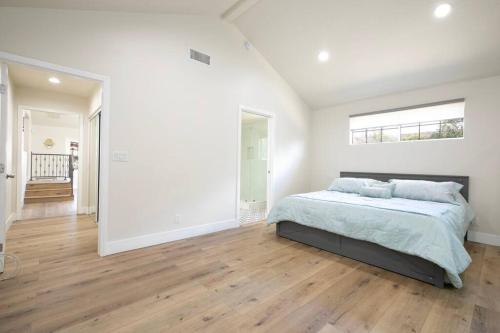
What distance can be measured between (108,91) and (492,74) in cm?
513

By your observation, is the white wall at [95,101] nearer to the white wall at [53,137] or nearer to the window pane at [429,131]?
the window pane at [429,131]

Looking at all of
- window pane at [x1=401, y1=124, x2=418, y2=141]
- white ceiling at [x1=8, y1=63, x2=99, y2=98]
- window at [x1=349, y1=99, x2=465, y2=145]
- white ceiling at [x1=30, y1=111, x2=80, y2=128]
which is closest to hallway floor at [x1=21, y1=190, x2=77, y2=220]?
white ceiling at [x1=8, y1=63, x2=99, y2=98]

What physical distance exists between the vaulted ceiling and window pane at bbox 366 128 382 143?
70cm

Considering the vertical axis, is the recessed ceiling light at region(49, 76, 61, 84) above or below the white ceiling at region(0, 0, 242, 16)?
below

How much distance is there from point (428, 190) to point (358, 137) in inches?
70.5

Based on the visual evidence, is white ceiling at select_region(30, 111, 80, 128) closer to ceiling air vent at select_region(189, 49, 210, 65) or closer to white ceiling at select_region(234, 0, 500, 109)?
ceiling air vent at select_region(189, 49, 210, 65)

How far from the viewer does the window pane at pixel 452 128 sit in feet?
11.9

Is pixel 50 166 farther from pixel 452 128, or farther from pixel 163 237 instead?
pixel 452 128

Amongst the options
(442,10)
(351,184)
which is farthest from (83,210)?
(442,10)

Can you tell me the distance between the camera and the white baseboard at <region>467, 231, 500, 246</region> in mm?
3244

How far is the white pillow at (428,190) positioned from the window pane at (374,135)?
1190 millimetres

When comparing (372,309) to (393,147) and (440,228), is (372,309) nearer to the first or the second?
(440,228)

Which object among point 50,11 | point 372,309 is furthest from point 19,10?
point 372,309

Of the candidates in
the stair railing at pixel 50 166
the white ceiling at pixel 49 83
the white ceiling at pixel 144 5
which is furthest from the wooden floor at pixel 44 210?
the stair railing at pixel 50 166
